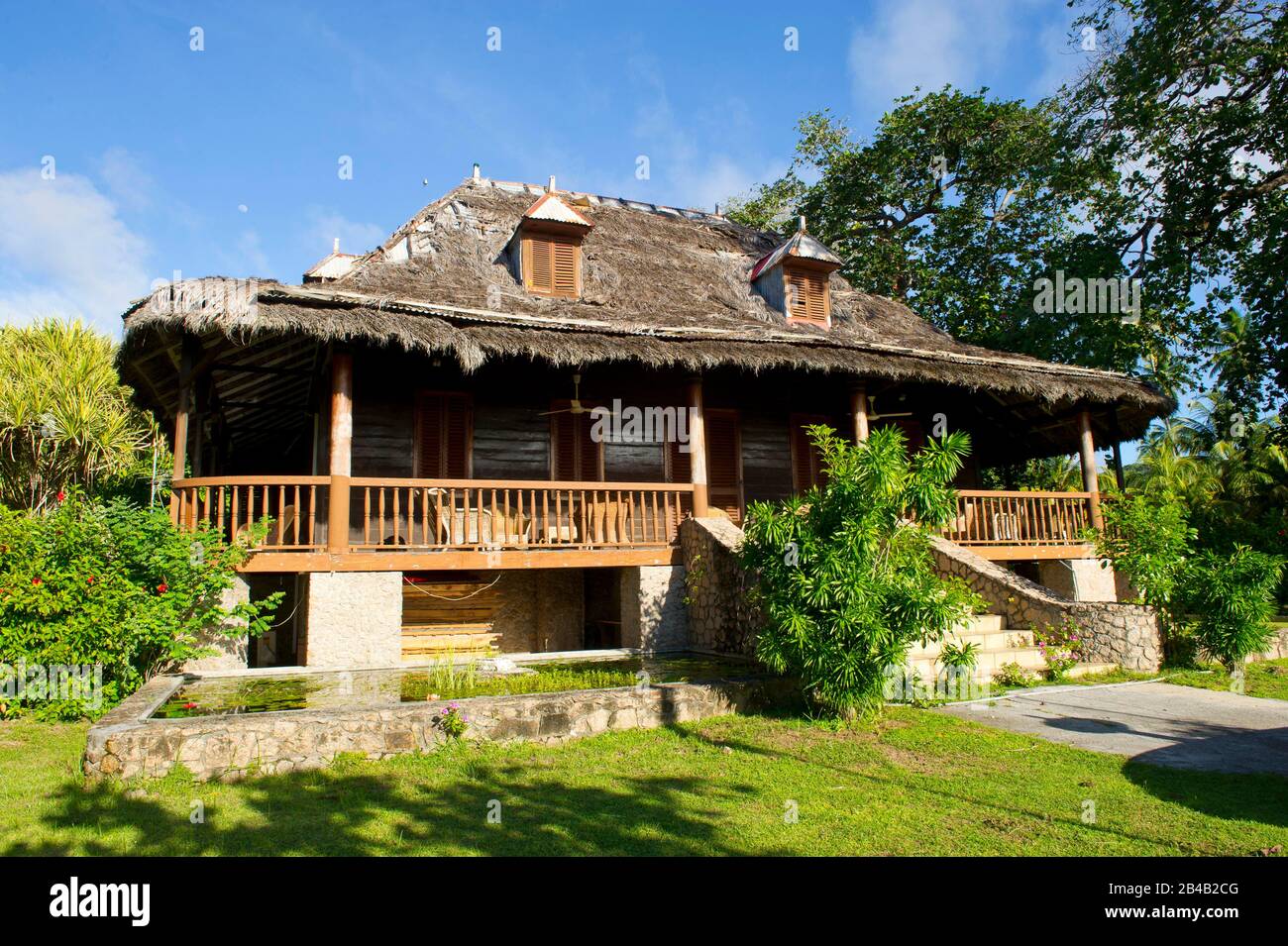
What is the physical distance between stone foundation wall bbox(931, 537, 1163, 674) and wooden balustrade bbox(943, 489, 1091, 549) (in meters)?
2.38

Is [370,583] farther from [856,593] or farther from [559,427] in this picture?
[856,593]

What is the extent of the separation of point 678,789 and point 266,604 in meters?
5.18

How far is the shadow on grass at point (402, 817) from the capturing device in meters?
4.52

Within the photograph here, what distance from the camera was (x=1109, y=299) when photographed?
19.4m

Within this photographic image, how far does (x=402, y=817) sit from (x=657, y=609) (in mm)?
6714

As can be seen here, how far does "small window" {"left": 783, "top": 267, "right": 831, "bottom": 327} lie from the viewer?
1563 centimetres

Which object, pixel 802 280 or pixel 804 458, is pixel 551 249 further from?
pixel 804 458

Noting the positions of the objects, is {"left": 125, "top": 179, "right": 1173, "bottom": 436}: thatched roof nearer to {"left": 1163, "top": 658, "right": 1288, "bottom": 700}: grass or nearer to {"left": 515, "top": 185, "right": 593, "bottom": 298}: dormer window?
{"left": 515, "top": 185, "right": 593, "bottom": 298}: dormer window

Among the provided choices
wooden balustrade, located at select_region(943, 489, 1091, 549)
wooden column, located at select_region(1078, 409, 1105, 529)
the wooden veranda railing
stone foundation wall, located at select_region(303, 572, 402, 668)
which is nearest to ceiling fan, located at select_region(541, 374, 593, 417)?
the wooden veranda railing

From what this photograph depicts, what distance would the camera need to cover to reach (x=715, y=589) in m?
10.8

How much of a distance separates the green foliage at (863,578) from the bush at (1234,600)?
15.5 feet

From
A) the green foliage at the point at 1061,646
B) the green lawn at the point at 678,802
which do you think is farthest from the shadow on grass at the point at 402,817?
the green foliage at the point at 1061,646

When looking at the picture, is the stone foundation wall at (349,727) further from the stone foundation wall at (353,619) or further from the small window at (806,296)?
the small window at (806,296)

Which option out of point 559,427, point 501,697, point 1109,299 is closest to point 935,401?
point 1109,299
